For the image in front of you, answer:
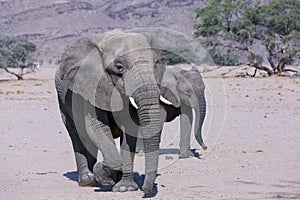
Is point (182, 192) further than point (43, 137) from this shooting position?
No

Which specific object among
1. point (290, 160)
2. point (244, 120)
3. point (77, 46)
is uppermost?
point (77, 46)

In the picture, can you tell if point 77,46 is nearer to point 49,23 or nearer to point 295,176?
point 295,176

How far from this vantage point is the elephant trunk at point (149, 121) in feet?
19.9

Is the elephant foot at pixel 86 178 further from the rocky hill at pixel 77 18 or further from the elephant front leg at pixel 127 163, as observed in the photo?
the rocky hill at pixel 77 18

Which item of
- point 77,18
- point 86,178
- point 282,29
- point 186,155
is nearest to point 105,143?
point 86,178

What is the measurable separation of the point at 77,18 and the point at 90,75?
318 ft

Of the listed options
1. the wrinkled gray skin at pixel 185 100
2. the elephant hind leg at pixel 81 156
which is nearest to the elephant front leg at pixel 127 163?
the elephant hind leg at pixel 81 156

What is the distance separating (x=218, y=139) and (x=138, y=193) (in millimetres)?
4719

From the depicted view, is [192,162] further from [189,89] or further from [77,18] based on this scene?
[77,18]

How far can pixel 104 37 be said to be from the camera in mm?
6914

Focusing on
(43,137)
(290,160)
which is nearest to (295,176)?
(290,160)

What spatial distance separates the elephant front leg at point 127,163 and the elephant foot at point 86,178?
0.36m

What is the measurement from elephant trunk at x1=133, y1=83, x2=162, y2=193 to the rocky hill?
81697 mm

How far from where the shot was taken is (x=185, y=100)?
1003cm
